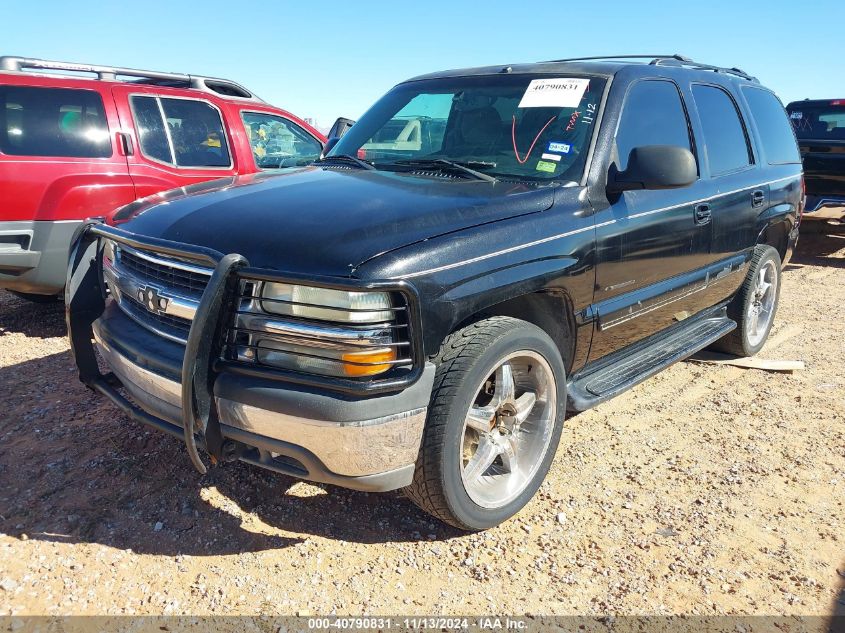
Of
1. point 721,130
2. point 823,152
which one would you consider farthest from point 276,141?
point 823,152

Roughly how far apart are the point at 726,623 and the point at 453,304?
4.93 ft

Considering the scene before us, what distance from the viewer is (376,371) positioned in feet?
7.25

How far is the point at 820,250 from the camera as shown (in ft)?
33.7

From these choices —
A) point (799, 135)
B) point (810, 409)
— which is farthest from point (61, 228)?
point (799, 135)

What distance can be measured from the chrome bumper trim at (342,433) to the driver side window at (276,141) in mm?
4696

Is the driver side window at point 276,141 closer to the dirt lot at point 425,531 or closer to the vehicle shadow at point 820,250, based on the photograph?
the dirt lot at point 425,531

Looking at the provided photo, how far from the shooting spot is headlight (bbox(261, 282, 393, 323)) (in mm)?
2178

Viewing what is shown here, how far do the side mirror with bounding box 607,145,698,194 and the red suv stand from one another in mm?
4120

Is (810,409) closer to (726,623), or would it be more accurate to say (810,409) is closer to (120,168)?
(726,623)

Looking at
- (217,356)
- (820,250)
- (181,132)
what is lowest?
(820,250)

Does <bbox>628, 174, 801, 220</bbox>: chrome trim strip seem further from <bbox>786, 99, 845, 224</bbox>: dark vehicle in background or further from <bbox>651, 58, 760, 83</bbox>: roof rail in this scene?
<bbox>786, 99, 845, 224</bbox>: dark vehicle in background

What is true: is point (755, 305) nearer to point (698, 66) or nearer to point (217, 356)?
point (698, 66)

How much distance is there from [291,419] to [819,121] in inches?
419

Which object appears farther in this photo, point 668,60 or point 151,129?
point 151,129
